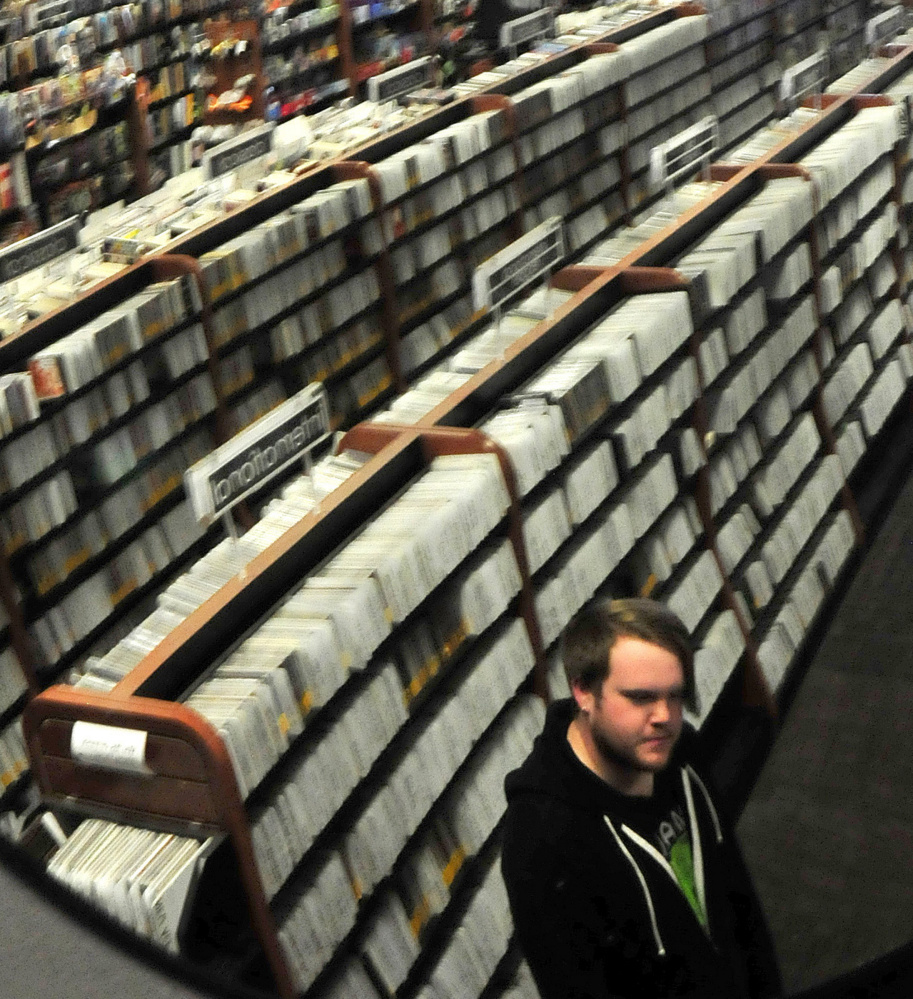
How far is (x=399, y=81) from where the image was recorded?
729 centimetres

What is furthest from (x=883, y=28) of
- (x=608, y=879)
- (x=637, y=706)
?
(x=608, y=879)

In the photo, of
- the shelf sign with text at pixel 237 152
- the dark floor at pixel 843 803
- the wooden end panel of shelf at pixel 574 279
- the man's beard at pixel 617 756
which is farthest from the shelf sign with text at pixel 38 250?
the man's beard at pixel 617 756

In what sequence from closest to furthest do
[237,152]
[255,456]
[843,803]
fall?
[255,456] → [843,803] → [237,152]

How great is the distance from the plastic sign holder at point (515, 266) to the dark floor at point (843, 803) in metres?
1.75

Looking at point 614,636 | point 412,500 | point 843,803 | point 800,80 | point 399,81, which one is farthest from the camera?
point 399,81

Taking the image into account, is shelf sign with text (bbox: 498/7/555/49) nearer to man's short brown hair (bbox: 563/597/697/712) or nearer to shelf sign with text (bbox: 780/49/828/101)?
shelf sign with text (bbox: 780/49/828/101)

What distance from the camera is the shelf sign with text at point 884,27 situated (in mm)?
8000

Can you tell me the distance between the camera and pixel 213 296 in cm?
488

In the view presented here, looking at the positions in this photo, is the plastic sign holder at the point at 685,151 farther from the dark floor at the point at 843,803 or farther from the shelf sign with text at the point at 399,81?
the shelf sign with text at the point at 399,81

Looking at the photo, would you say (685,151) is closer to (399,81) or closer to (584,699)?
(399,81)

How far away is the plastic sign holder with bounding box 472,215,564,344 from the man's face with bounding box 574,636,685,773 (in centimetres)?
187

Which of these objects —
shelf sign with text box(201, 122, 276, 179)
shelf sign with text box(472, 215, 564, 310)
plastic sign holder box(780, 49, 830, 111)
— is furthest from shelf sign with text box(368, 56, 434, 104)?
shelf sign with text box(472, 215, 564, 310)

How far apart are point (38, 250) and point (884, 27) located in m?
5.73

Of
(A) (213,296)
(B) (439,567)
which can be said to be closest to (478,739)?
(B) (439,567)
